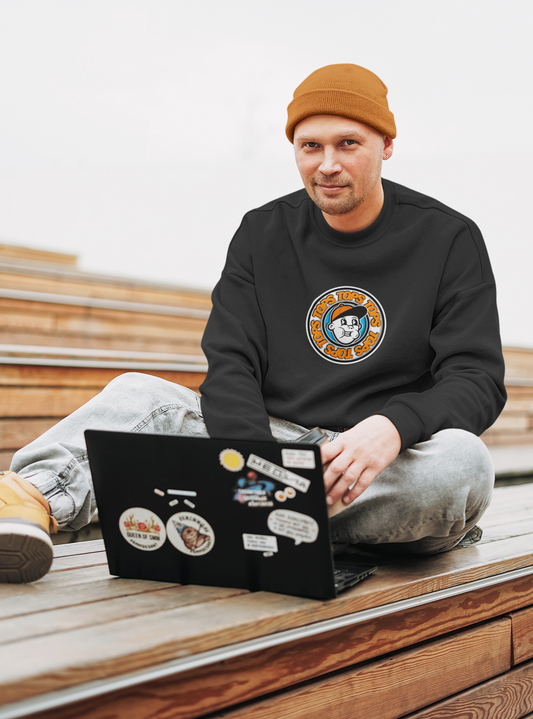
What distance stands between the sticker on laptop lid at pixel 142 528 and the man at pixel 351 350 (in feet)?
0.34

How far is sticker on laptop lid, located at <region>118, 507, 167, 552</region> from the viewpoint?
635mm

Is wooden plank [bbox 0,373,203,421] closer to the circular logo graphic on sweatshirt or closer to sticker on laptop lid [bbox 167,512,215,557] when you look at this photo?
the circular logo graphic on sweatshirt

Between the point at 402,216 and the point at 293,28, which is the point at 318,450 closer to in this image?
the point at 402,216

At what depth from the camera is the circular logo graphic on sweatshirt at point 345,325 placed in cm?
92

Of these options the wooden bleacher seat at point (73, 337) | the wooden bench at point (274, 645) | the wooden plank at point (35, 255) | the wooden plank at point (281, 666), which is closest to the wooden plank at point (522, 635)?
the wooden bench at point (274, 645)

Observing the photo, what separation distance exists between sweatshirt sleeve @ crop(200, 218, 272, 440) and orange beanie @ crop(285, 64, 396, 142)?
0.25 meters

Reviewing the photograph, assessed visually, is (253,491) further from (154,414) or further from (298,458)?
(154,414)

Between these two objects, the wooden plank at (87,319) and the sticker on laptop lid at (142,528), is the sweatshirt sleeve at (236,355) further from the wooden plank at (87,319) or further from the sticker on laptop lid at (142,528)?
the wooden plank at (87,319)

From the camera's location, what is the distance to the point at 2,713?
0.40 metres

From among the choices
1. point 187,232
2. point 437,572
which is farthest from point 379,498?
point 187,232

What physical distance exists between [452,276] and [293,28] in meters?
2.23

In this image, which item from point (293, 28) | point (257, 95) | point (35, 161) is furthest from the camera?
point (257, 95)

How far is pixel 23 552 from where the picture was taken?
613 millimetres

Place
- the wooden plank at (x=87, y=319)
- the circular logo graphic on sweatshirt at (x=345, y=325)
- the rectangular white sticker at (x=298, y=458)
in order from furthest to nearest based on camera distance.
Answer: the wooden plank at (x=87, y=319) → the circular logo graphic on sweatshirt at (x=345, y=325) → the rectangular white sticker at (x=298, y=458)
